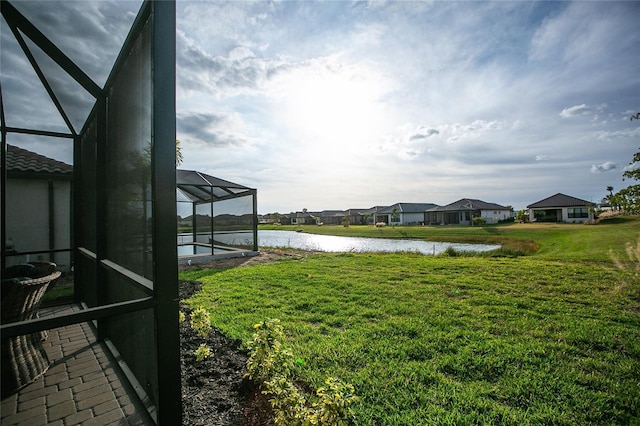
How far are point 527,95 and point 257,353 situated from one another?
8671mm

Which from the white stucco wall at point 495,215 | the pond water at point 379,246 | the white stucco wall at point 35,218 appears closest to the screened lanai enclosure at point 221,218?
the pond water at point 379,246

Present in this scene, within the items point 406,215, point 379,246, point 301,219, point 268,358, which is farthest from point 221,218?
point 301,219

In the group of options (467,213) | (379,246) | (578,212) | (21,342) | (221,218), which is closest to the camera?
(21,342)

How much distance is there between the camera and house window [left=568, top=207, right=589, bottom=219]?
28.1 metres

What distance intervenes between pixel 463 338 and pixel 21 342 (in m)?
4.05

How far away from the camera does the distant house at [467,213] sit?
37.5m

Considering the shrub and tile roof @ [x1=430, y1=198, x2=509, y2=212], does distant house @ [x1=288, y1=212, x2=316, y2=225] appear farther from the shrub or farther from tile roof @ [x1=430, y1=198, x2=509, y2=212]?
the shrub

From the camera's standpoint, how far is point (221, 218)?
1104cm

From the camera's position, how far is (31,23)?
2303 mm

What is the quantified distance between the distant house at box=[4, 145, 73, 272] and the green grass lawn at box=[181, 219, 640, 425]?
7.81 ft

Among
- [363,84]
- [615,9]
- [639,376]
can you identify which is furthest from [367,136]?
[639,376]

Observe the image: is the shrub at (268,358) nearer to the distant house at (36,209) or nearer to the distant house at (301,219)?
the distant house at (36,209)

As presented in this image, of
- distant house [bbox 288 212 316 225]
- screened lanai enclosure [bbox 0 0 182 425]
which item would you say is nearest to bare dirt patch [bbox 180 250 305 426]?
screened lanai enclosure [bbox 0 0 182 425]

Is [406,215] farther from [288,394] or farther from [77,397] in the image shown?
[77,397]
